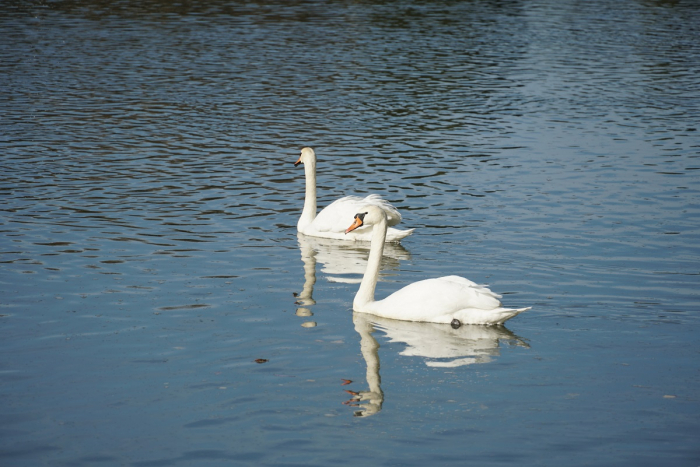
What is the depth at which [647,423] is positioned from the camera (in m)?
9.13

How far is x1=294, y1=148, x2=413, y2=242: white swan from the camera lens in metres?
15.4

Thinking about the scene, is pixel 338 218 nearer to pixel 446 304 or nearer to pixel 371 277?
pixel 371 277

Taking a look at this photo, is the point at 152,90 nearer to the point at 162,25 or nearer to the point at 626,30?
the point at 162,25

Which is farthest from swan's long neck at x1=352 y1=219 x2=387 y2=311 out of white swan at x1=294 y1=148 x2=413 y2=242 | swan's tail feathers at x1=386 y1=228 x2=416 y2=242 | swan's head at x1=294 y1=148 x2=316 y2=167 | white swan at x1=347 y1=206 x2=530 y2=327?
swan's head at x1=294 y1=148 x2=316 y2=167

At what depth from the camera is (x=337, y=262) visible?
15117 millimetres

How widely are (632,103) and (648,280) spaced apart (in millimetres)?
15676

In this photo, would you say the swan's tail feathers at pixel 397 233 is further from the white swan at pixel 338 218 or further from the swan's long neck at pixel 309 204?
the swan's long neck at pixel 309 204

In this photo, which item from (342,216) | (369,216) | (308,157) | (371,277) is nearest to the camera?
(371,277)

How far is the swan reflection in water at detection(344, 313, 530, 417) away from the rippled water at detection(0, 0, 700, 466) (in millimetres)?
41

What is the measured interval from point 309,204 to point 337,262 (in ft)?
6.46

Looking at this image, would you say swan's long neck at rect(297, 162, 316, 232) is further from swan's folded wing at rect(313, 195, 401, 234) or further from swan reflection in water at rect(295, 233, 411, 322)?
swan's folded wing at rect(313, 195, 401, 234)

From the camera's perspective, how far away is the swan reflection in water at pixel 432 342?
34.9 feet

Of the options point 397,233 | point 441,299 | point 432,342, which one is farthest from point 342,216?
point 432,342

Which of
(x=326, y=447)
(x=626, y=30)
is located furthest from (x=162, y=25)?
(x=326, y=447)
